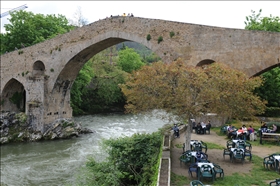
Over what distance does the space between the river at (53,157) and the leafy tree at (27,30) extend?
36.6 feet

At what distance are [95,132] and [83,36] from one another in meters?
7.94

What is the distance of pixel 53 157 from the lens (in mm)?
17938

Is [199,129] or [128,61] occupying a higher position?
[128,61]

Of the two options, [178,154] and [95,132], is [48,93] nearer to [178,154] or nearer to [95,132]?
[95,132]

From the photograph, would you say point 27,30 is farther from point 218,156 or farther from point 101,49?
point 218,156

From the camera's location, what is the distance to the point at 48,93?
24.5 m

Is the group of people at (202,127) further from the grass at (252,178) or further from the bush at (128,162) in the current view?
the grass at (252,178)

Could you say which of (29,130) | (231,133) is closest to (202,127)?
(231,133)

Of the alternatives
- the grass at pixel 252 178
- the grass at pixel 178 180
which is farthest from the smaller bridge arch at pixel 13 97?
the grass at pixel 252 178

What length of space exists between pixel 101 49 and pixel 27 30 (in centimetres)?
1049

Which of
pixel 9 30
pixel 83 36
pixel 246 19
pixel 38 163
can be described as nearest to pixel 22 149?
pixel 38 163

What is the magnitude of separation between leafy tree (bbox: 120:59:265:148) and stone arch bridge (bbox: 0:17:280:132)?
5087 millimetres

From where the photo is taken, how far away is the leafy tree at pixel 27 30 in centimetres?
2870

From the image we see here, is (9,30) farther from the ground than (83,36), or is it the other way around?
(9,30)
